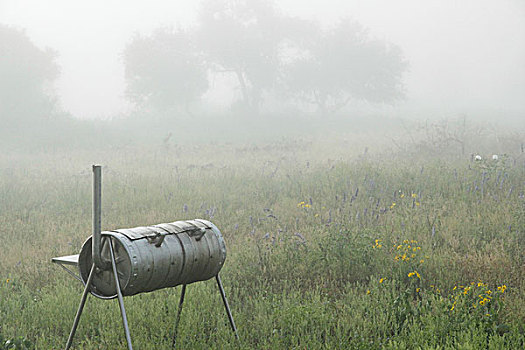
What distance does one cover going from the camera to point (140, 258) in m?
3.70

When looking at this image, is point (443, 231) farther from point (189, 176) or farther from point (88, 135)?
point (88, 135)

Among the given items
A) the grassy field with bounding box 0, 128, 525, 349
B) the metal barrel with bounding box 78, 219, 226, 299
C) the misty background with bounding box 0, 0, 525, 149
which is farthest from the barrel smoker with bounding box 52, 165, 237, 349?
the misty background with bounding box 0, 0, 525, 149

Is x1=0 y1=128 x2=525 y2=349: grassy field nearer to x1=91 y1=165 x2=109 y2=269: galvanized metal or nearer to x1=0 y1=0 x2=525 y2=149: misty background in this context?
x1=91 y1=165 x2=109 y2=269: galvanized metal

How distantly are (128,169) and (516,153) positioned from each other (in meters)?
11.9

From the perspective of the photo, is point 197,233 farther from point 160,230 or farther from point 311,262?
point 311,262

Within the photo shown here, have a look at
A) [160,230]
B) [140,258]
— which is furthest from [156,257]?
[160,230]

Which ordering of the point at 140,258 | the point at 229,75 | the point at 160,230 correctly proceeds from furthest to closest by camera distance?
the point at 229,75 → the point at 160,230 → the point at 140,258

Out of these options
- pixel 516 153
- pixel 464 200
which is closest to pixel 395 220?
pixel 464 200

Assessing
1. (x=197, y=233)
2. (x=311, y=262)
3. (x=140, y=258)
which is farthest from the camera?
(x=311, y=262)

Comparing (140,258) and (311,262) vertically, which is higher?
(140,258)

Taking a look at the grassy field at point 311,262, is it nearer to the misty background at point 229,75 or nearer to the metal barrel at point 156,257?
the metal barrel at point 156,257

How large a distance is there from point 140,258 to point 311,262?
3.22m

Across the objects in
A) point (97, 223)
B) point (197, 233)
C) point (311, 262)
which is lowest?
point (311, 262)

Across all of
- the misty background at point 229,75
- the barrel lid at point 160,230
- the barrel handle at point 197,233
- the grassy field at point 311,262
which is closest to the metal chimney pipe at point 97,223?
the barrel lid at point 160,230
